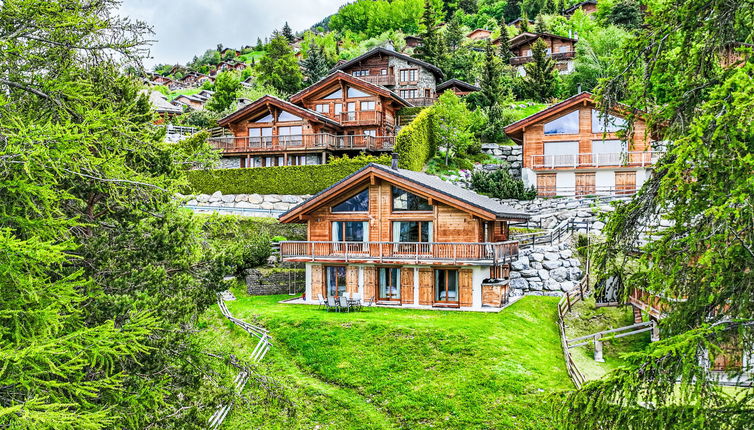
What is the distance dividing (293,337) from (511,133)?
2662cm

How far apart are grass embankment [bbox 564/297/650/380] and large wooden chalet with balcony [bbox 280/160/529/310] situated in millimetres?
3170

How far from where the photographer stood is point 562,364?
61.0 feet

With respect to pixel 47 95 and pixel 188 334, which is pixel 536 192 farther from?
pixel 47 95

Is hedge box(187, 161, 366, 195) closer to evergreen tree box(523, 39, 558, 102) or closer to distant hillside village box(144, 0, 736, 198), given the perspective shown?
distant hillside village box(144, 0, 736, 198)

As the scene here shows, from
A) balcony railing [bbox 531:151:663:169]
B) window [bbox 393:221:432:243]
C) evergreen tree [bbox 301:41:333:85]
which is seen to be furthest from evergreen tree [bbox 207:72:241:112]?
window [bbox 393:221:432:243]

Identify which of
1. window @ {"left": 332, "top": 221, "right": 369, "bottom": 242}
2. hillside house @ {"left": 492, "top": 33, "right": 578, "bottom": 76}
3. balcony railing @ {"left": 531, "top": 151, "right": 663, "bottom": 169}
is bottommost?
window @ {"left": 332, "top": 221, "right": 369, "bottom": 242}

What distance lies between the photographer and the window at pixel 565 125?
3900 cm

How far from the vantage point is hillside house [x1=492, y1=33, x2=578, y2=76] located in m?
72.8

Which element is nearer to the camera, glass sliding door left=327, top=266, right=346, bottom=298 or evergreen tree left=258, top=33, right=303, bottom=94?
glass sliding door left=327, top=266, right=346, bottom=298

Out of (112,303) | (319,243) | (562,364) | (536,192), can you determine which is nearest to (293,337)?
(319,243)

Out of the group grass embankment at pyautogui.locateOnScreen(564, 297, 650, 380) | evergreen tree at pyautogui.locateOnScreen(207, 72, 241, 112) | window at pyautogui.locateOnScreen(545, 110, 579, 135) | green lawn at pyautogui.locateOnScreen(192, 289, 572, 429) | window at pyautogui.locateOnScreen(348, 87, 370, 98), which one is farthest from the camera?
evergreen tree at pyautogui.locateOnScreen(207, 72, 241, 112)

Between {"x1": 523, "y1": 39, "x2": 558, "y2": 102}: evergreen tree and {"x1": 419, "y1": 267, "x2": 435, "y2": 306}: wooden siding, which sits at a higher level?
{"x1": 523, "y1": 39, "x2": 558, "y2": 102}: evergreen tree

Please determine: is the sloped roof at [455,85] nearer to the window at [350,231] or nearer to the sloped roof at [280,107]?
the sloped roof at [280,107]

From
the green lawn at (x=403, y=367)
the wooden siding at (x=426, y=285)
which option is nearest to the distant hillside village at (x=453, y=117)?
the green lawn at (x=403, y=367)
